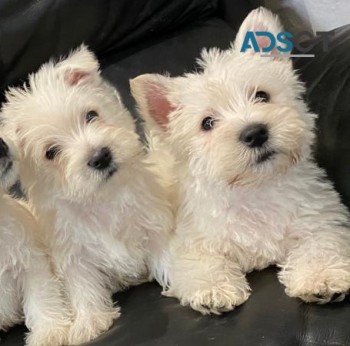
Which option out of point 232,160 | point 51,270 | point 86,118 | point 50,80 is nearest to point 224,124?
point 232,160

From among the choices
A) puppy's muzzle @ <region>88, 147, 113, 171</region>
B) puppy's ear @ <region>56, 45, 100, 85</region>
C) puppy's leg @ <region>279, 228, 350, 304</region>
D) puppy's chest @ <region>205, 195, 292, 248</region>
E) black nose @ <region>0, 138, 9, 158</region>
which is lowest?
puppy's leg @ <region>279, 228, 350, 304</region>

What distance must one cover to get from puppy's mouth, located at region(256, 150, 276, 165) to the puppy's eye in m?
0.22

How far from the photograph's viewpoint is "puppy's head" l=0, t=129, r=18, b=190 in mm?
1771

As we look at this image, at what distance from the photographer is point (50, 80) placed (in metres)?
1.98

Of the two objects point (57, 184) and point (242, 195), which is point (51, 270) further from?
point (242, 195)

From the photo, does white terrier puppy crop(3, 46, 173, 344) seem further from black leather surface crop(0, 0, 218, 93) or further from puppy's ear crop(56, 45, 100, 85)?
black leather surface crop(0, 0, 218, 93)

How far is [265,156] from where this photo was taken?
1.74 meters

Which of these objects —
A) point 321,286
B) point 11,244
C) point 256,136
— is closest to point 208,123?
point 256,136

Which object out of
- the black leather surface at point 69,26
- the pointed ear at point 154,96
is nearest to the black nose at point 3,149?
the pointed ear at point 154,96

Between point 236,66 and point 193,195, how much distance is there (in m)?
0.44

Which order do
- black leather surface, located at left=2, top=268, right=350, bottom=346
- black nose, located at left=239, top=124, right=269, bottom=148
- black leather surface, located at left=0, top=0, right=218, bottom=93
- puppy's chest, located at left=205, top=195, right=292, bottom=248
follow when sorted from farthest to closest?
black leather surface, located at left=0, top=0, right=218, bottom=93
puppy's chest, located at left=205, top=195, right=292, bottom=248
black nose, located at left=239, top=124, right=269, bottom=148
black leather surface, located at left=2, top=268, right=350, bottom=346

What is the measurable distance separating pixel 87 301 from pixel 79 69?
762 millimetres

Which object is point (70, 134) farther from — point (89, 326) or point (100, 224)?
point (89, 326)

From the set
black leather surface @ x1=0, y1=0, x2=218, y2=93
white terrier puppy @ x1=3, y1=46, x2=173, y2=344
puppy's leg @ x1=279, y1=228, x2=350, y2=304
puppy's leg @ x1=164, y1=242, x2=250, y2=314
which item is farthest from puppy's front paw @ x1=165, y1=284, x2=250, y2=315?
black leather surface @ x1=0, y1=0, x2=218, y2=93
